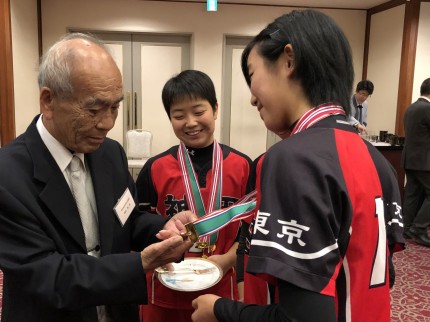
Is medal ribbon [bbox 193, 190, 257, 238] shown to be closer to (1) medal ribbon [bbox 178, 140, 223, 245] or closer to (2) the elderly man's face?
(2) the elderly man's face

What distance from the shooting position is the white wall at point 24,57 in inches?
190

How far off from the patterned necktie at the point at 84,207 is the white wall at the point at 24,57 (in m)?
4.18

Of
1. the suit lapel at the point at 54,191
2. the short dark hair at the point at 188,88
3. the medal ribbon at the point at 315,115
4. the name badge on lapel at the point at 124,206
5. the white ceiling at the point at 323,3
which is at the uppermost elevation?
the white ceiling at the point at 323,3

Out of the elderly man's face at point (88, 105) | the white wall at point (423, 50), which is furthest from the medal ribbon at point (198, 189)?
the white wall at point (423, 50)

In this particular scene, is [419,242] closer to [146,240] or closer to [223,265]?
[223,265]

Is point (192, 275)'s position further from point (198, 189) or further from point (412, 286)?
point (412, 286)

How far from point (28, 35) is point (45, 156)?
5.11m

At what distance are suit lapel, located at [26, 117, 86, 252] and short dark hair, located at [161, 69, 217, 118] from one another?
0.72 m

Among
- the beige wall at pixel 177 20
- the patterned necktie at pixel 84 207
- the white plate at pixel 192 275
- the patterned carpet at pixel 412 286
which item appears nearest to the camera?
the patterned necktie at pixel 84 207

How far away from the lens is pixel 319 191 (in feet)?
2.27

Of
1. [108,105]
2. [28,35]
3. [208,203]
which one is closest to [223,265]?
[208,203]

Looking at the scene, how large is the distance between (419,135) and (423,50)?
2157mm

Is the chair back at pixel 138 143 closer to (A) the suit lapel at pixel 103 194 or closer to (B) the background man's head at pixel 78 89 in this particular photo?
(A) the suit lapel at pixel 103 194

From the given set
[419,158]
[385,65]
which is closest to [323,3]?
[385,65]
